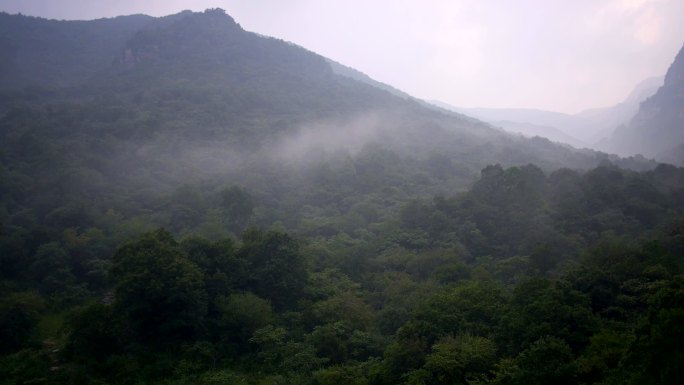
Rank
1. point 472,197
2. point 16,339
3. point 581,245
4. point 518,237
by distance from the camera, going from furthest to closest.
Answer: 1. point 472,197
2. point 518,237
3. point 581,245
4. point 16,339

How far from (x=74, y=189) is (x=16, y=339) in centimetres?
2887

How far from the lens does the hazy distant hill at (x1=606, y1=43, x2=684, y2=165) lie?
109500 mm

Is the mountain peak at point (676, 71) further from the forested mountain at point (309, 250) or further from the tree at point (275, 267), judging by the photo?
the tree at point (275, 267)

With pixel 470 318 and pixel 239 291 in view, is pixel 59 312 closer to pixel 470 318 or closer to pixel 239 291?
pixel 239 291

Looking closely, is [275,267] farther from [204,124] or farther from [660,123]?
[660,123]

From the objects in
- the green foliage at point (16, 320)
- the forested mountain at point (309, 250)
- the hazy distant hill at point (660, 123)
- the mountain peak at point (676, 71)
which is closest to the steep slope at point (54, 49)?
the forested mountain at point (309, 250)

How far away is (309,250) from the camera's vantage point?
33281 millimetres

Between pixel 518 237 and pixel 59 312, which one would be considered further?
pixel 518 237

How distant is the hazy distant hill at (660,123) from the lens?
110 meters

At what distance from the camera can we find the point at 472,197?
135 ft

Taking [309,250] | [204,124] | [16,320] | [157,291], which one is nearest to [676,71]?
[204,124]

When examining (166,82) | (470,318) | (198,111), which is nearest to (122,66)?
(166,82)

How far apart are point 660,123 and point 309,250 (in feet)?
418

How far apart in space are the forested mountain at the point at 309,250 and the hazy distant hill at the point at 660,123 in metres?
51.6
